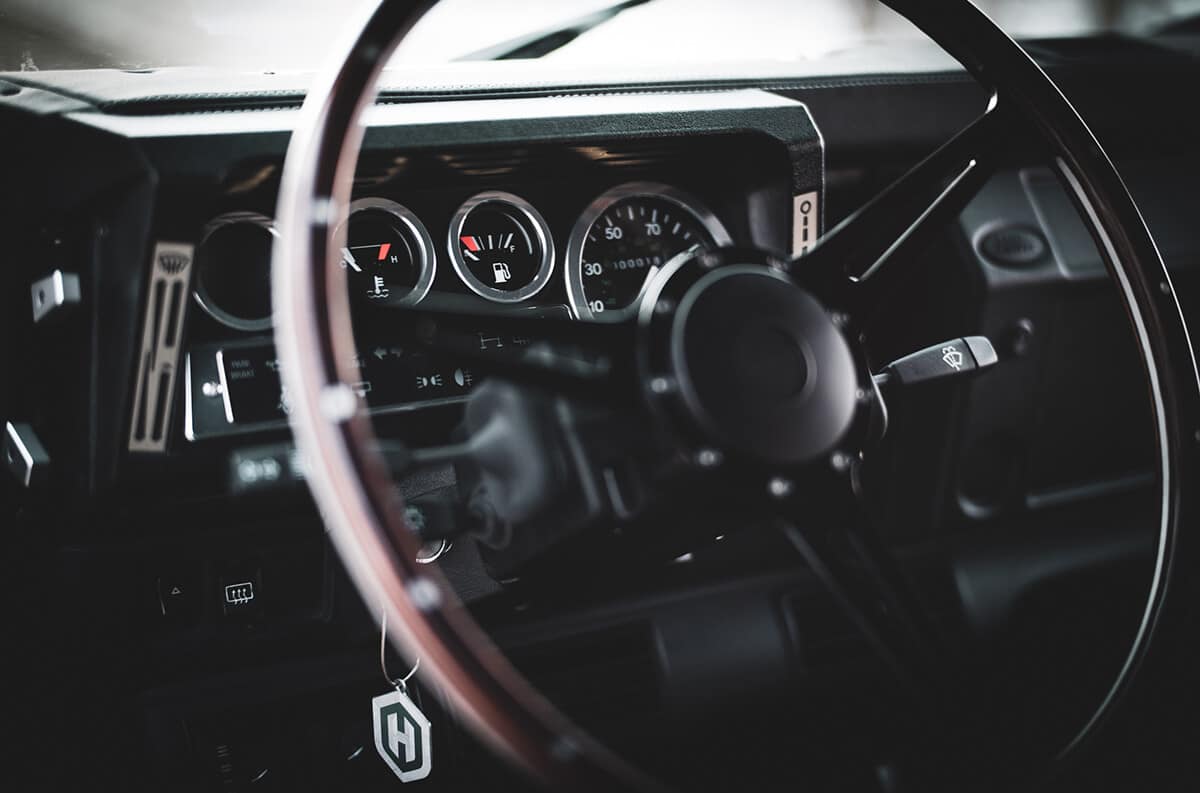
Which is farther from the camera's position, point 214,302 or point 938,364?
point 214,302

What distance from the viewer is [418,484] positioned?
118 centimetres

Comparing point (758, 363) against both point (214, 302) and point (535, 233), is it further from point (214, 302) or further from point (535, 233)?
point (214, 302)

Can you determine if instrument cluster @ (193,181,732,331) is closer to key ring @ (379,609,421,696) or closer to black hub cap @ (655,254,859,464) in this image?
black hub cap @ (655,254,859,464)

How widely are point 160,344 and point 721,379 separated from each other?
24.8 inches

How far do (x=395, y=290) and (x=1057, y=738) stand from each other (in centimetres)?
119

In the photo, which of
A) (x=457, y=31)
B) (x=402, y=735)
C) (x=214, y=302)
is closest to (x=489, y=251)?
(x=214, y=302)

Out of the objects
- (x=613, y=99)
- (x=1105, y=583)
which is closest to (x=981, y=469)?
(x=1105, y=583)

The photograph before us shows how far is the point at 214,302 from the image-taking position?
3.87 ft

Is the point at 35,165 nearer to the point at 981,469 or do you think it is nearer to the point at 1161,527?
the point at 1161,527

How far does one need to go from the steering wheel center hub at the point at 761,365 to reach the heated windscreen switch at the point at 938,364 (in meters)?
0.11

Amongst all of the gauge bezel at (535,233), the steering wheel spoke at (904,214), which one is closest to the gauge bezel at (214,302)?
the gauge bezel at (535,233)

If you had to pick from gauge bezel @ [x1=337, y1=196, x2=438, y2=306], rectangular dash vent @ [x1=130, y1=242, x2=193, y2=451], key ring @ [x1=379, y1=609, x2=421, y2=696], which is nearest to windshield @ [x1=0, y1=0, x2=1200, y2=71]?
gauge bezel @ [x1=337, y1=196, x2=438, y2=306]

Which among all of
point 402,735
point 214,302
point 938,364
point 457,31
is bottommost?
point 402,735

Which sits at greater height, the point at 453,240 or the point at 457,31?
the point at 457,31
